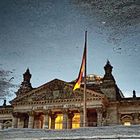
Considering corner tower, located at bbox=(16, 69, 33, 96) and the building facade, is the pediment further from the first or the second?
corner tower, located at bbox=(16, 69, 33, 96)

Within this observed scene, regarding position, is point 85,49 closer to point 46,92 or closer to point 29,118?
point 46,92

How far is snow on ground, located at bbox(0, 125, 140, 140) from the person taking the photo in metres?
11.2

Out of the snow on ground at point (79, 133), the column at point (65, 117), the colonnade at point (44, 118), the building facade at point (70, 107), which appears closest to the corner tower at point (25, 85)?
the colonnade at point (44, 118)

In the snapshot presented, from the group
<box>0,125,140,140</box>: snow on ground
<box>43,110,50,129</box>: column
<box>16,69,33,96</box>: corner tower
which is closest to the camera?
<box>0,125,140,140</box>: snow on ground

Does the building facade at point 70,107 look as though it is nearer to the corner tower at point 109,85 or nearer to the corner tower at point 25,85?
the corner tower at point 109,85

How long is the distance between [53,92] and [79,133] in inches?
1393

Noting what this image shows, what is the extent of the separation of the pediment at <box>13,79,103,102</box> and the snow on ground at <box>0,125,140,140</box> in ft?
106

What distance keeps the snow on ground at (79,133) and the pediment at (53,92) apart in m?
32.2

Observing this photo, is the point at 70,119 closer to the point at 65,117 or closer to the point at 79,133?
the point at 65,117

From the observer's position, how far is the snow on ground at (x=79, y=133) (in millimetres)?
11164

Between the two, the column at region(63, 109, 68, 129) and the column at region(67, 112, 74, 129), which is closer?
the column at region(63, 109, 68, 129)

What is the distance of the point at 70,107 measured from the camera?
45.6 metres

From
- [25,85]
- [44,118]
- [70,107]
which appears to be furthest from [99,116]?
[25,85]

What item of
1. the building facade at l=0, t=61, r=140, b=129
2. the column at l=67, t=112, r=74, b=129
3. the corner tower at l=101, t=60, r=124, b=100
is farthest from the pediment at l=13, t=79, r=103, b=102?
the corner tower at l=101, t=60, r=124, b=100
